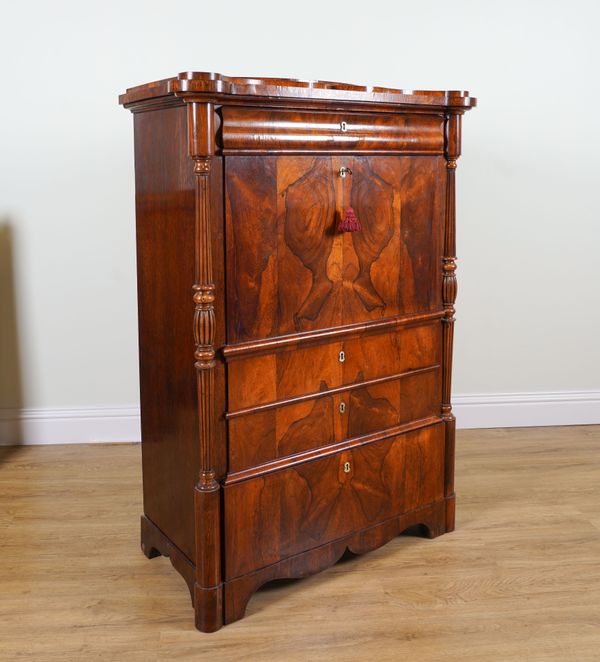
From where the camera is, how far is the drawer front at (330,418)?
234 centimetres

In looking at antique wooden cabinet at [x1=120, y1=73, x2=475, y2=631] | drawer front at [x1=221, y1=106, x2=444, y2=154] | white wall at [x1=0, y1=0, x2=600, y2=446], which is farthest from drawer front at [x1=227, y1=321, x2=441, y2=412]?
white wall at [x1=0, y1=0, x2=600, y2=446]

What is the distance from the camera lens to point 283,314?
2348mm

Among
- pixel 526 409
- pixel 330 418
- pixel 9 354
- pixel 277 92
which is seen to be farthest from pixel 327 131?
pixel 526 409

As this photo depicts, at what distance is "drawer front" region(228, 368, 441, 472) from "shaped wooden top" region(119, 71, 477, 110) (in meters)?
0.81

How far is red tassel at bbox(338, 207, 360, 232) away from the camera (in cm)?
238

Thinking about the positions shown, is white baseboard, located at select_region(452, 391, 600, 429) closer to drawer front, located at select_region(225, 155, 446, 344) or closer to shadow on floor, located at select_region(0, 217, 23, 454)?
drawer front, located at select_region(225, 155, 446, 344)

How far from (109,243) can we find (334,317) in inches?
57.0

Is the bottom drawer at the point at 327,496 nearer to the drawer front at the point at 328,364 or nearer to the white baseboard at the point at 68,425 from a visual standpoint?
the drawer front at the point at 328,364

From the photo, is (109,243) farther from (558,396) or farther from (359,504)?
(558,396)

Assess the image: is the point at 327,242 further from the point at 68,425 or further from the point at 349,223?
the point at 68,425

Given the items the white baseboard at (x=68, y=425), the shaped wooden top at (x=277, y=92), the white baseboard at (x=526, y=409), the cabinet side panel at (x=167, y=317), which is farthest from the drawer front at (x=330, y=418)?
the white baseboard at (x=68, y=425)

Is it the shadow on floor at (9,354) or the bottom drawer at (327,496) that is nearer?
the bottom drawer at (327,496)

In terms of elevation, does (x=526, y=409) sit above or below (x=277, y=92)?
below

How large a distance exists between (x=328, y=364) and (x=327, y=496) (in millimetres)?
383
